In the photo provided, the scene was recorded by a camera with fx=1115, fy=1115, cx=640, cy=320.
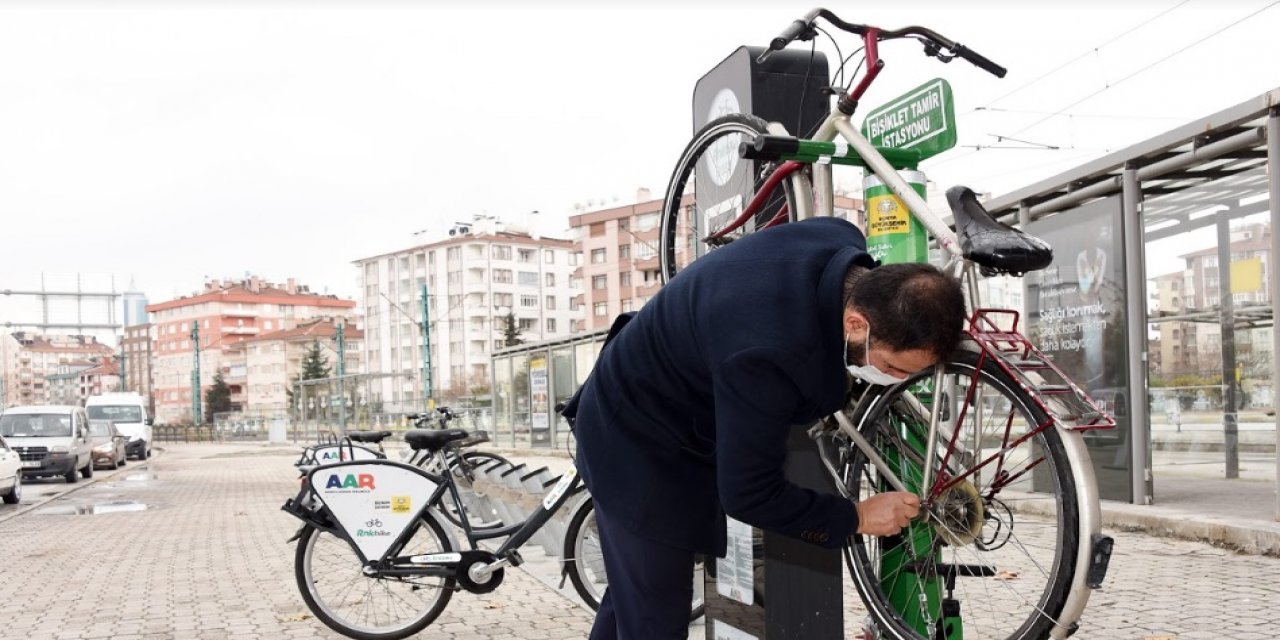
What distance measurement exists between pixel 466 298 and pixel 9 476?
94.2 m

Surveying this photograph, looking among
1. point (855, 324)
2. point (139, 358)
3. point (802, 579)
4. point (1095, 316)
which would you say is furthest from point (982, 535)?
point (139, 358)

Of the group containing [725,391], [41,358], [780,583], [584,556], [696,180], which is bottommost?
[584,556]

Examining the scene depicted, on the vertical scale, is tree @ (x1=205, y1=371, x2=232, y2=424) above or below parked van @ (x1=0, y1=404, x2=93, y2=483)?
below

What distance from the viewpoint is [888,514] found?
2645 millimetres

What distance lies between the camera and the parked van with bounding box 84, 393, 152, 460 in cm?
3378

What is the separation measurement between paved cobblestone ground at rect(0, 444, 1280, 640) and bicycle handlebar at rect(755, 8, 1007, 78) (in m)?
2.86

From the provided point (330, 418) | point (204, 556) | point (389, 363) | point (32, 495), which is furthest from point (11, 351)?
point (204, 556)

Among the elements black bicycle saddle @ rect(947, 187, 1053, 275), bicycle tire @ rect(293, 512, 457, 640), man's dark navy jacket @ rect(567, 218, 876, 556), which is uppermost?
black bicycle saddle @ rect(947, 187, 1053, 275)

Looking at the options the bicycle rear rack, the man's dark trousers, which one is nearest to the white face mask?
the bicycle rear rack

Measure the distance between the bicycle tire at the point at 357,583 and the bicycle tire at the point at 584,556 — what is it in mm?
598

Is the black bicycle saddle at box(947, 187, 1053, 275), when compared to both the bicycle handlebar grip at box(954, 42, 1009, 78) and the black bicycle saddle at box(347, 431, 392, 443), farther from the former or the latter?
the black bicycle saddle at box(347, 431, 392, 443)

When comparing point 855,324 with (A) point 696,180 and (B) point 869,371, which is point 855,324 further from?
(A) point 696,180

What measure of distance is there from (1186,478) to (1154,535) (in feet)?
14.1

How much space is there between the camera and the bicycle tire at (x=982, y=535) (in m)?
2.38
